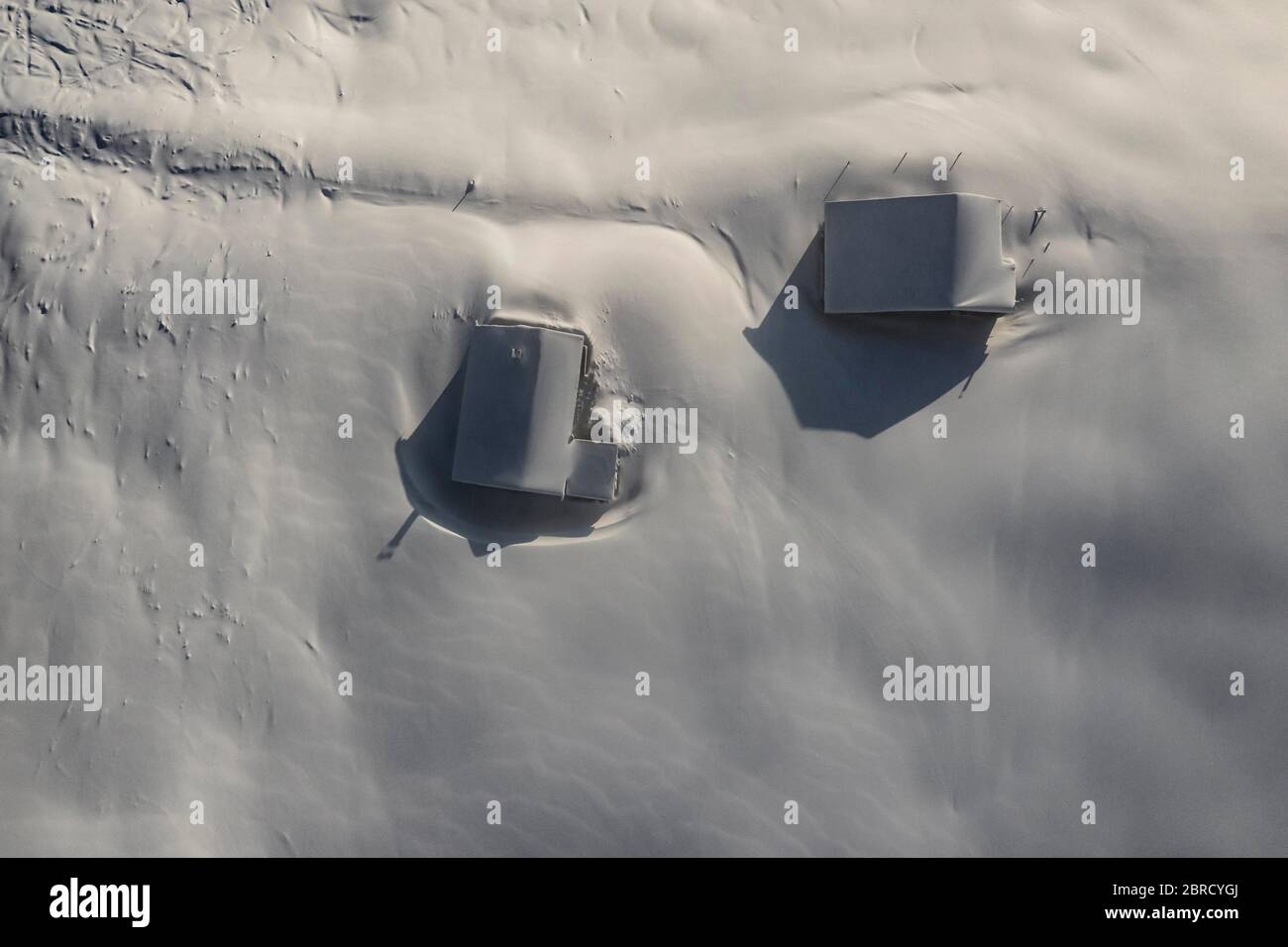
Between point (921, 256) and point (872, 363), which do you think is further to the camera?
point (872, 363)

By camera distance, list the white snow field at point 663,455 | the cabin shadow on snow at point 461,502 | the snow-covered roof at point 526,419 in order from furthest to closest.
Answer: the cabin shadow on snow at point 461,502 < the white snow field at point 663,455 < the snow-covered roof at point 526,419

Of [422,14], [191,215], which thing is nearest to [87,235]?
[191,215]

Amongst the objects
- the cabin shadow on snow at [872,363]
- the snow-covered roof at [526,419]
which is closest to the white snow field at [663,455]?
the cabin shadow on snow at [872,363]

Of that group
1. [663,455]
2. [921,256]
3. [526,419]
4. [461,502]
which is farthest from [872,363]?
[461,502]

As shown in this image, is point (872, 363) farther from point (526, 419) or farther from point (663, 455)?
point (526, 419)

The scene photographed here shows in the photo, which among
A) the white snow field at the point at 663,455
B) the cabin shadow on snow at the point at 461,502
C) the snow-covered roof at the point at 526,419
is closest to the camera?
the snow-covered roof at the point at 526,419

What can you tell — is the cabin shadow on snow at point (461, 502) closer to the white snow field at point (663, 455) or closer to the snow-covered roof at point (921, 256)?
the white snow field at point (663, 455)
